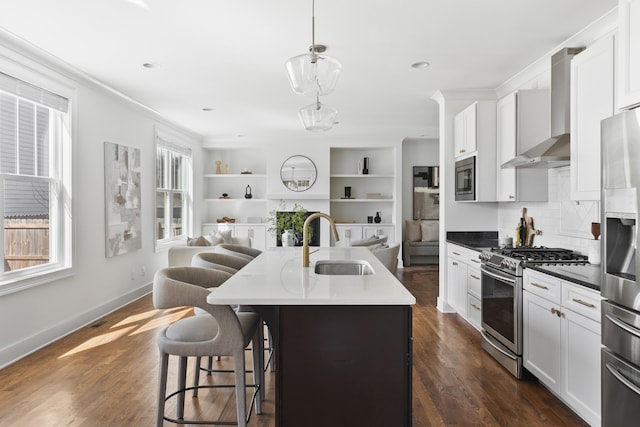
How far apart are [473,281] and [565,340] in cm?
152

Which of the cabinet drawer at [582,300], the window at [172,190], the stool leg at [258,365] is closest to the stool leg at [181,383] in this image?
the stool leg at [258,365]

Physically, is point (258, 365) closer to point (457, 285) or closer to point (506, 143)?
point (457, 285)

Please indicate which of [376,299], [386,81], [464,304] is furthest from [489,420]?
[386,81]

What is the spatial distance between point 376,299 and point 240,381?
816 millimetres

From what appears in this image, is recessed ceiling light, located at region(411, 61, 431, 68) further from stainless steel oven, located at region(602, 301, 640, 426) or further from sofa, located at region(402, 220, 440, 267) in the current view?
sofa, located at region(402, 220, 440, 267)

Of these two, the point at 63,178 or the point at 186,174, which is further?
the point at 186,174

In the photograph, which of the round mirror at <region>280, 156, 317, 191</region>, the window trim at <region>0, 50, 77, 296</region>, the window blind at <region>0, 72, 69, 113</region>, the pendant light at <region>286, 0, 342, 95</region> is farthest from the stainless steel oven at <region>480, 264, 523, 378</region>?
the round mirror at <region>280, 156, 317, 191</region>

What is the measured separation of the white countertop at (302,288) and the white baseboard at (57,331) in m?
2.26

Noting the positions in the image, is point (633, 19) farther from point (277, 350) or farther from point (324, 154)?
point (324, 154)

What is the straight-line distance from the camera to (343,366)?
6.01 ft

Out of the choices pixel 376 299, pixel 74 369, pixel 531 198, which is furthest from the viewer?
pixel 531 198

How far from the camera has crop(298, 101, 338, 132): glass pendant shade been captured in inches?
125

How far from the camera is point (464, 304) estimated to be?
4.26 m

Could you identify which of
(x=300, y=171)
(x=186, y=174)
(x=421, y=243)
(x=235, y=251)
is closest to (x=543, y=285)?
(x=235, y=251)
